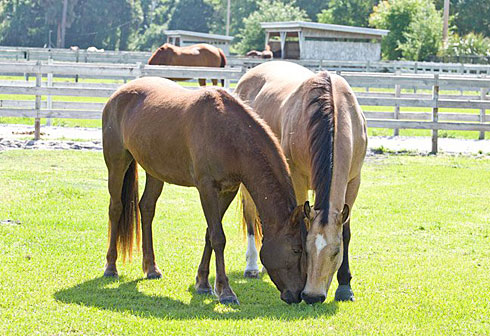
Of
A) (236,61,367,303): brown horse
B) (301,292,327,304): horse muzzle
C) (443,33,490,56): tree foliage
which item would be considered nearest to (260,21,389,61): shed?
(443,33,490,56): tree foliage

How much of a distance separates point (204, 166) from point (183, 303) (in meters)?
1.02

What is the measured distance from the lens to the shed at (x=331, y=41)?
4384cm

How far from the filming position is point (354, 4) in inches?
2377

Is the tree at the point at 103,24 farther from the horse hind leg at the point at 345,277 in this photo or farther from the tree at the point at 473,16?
the horse hind leg at the point at 345,277

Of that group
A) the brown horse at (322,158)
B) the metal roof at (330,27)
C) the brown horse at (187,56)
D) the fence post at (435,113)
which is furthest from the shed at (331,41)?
the brown horse at (322,158)

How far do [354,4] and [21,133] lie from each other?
155 feet

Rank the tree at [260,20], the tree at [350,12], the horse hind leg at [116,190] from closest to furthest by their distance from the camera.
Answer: the horse hind leg at [116,190]
the tree at [260,20]
the tree at [350,12]

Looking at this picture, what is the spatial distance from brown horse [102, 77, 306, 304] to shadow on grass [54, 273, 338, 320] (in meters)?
0.13

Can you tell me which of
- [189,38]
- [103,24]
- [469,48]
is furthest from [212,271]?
[103,24]

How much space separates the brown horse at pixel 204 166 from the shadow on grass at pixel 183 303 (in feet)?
0.43

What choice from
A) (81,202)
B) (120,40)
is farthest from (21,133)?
(120,40)

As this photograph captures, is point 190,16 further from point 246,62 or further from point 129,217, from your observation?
point 129,217

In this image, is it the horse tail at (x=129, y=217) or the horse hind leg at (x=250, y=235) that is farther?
the horse hind leg at (x=250, y=235)

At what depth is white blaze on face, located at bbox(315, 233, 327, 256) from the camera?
200 inches
